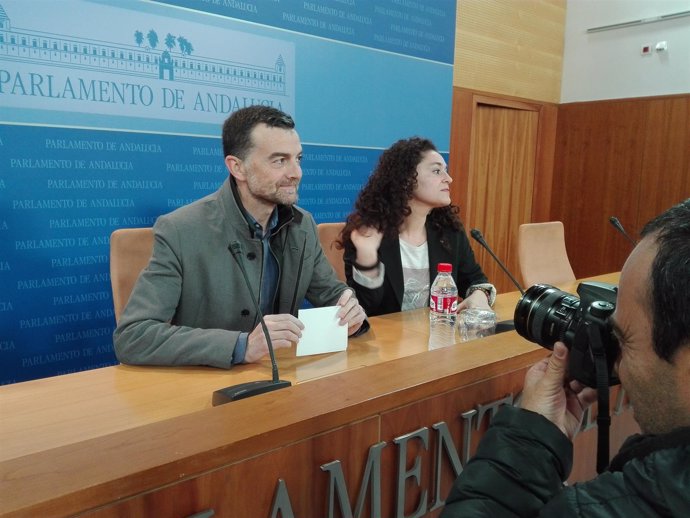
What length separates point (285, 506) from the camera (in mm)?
688

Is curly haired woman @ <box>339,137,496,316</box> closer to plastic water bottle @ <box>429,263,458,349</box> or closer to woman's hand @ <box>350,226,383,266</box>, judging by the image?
woman's hand @ <box>350,226,383,266</box>

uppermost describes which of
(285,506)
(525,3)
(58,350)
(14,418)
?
(525,3)

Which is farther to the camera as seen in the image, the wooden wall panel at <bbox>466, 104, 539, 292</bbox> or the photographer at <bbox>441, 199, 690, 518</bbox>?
the wooden wall panel at <bbox>466, 104, 539, 292</bbox>

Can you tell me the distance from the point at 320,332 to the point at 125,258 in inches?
31.2

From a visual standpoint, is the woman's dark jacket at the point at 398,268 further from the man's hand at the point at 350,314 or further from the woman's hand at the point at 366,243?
the man's hand at the point at 350,314

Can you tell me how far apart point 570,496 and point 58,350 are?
2.51 meters

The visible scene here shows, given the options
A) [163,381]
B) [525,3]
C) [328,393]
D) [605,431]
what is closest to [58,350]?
[163,381]

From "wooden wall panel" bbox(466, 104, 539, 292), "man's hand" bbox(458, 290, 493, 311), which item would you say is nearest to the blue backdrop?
"man's hand" bbox(458, 290, 493, 311)

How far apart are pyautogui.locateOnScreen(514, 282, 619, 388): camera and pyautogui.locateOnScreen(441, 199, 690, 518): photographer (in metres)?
0.02

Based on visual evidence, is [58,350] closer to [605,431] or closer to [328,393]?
[328,393]

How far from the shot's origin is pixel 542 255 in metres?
3.15

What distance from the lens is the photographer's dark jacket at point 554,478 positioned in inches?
21.7

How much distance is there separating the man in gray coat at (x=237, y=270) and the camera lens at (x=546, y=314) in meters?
0.68

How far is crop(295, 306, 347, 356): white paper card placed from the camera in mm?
1532
